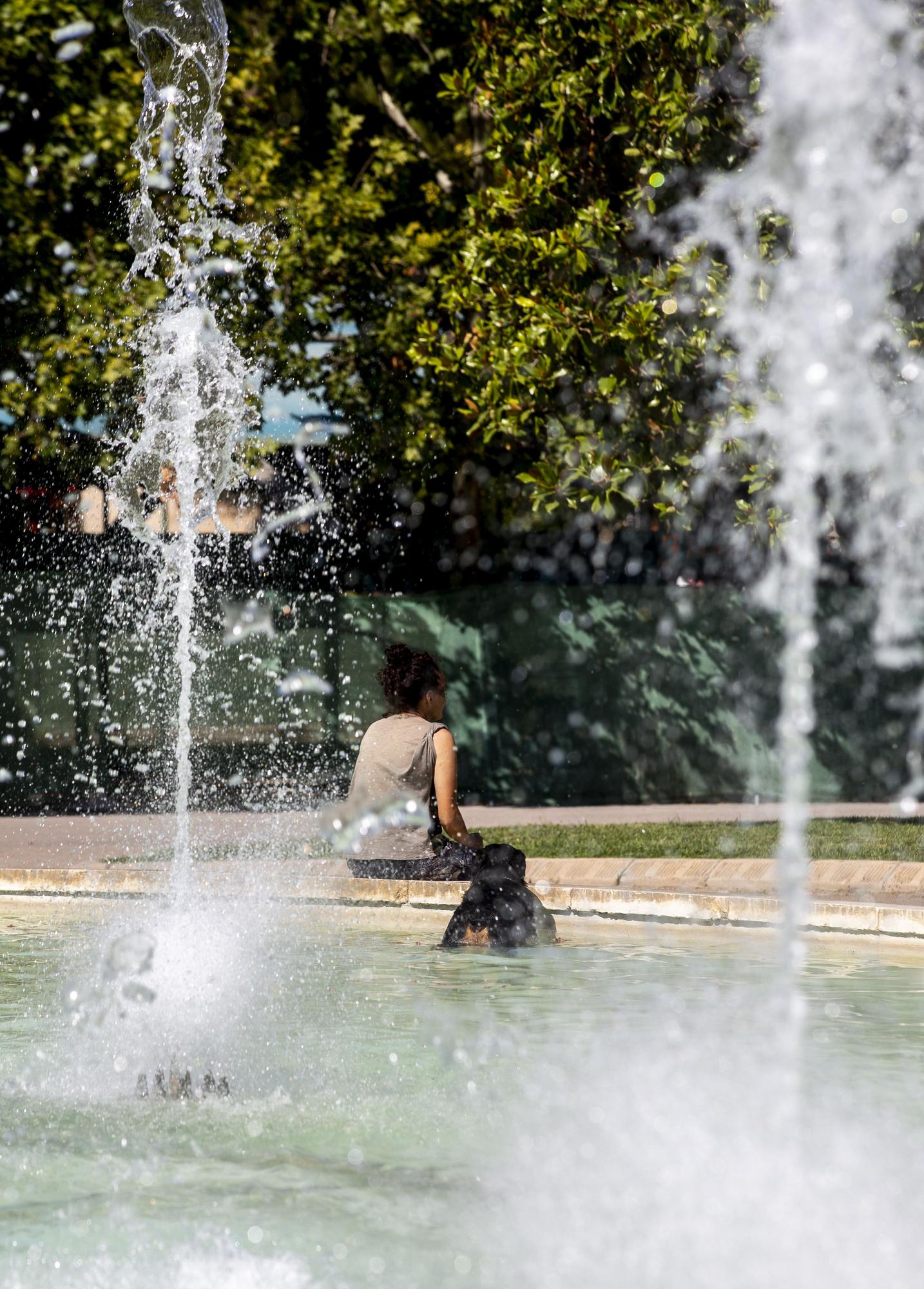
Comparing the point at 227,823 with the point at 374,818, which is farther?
the point at 227,823

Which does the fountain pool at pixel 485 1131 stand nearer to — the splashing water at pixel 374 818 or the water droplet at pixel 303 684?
the splashing water at pixel 374 818

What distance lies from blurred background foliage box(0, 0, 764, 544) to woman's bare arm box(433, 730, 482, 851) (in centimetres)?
674

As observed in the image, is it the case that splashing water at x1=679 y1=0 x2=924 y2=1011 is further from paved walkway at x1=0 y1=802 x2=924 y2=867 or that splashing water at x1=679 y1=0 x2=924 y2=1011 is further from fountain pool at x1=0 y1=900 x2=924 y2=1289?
paved walkway at x1=0 y1=802 x2=924 y2=867

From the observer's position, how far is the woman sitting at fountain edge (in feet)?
28.6

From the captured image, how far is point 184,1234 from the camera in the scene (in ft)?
14.9

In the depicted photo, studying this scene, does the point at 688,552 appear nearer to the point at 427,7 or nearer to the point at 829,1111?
the point at 427,7

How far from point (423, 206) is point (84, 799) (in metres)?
8.11

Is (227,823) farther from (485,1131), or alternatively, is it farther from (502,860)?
(485,1131)

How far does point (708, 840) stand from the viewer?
13406 millimetres

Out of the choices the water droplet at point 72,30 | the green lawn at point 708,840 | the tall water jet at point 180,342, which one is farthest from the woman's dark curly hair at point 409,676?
the water droplet at point 72,30

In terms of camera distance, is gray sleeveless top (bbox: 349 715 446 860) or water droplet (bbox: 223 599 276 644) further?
water droplet (bbox: 223 599 276 644)

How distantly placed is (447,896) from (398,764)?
0.87 metres

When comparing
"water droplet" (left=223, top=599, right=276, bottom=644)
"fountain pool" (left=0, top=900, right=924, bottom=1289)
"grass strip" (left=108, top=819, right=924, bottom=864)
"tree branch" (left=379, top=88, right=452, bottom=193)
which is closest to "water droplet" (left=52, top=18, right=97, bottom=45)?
"tree branch" (left=379, top=88, right=452, bottom=193)

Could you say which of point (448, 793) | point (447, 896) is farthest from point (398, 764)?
point (447, 896)
